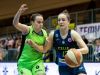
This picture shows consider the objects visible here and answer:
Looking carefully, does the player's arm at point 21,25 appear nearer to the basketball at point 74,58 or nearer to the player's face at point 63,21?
the player's face at point 63,21

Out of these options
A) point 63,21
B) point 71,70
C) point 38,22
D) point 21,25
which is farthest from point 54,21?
point 71,70

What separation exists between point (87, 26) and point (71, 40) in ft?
20.4

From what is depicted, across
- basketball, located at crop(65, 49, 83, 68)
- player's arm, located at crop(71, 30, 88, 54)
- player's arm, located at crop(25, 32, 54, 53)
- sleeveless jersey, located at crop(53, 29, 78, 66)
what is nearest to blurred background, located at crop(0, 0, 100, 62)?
player's arm, located at crop(25, 32, 54, 53)

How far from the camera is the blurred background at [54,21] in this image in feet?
29.3

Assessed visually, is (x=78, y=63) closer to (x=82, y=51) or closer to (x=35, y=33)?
(x=82, y=51)

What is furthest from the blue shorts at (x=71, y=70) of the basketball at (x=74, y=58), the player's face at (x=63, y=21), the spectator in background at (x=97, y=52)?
the spectator in background at (x=97, y=52)

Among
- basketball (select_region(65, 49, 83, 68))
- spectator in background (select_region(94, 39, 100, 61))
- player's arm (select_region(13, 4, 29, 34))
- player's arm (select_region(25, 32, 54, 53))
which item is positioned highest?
player's arm (select_region(13, 4, 29, 34))

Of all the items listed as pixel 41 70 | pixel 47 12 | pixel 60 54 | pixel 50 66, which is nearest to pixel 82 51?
pixel 60 54

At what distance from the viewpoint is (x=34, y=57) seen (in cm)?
380

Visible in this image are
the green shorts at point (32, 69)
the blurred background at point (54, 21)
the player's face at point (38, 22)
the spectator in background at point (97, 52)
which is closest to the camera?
the green shorts at point (32, 69)

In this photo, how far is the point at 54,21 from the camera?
1036 cm

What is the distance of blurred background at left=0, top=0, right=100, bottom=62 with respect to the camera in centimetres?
893

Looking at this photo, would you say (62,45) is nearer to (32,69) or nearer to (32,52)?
(32,52)

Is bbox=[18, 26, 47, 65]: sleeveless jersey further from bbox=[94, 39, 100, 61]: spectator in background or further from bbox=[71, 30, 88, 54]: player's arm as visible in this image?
bbox=[94, 39, 100, 61]: spectator in background
